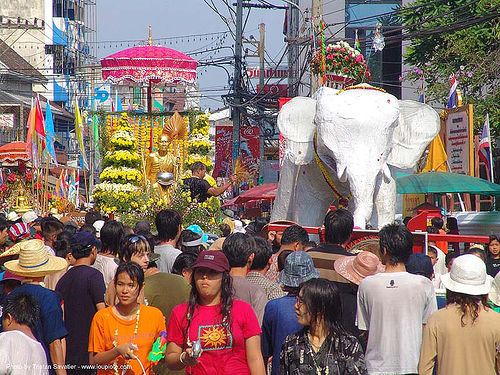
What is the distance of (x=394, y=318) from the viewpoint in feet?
19.6

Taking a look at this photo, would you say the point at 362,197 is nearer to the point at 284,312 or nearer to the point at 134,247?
the point at 134,247

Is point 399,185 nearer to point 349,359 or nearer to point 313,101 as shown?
point 313,101

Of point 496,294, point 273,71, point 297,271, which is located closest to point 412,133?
point 496,294

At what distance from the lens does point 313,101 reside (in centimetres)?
1245

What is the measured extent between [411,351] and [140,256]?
2.02 m

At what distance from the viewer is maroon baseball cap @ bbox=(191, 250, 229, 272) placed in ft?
17.2

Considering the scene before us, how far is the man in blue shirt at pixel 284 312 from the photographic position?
5434mm

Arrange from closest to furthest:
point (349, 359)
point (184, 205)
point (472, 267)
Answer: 1. point (349, 359)
2. point (472, 267)
3. point (184, 205)

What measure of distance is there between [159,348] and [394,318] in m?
1.45

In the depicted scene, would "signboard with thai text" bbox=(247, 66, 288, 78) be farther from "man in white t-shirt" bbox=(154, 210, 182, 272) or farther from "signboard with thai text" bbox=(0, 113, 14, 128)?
"man in white t-shirt" bbox=(154, 210, 182, 272)

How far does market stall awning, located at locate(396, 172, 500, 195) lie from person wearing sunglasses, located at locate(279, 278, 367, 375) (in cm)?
846

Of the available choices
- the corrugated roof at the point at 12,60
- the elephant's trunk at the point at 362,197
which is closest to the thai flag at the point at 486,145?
the elephant's trunk at the point at 362,197

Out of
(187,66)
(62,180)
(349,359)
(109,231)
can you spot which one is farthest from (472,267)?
(62,180)

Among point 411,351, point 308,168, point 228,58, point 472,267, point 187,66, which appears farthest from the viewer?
point 228,58
